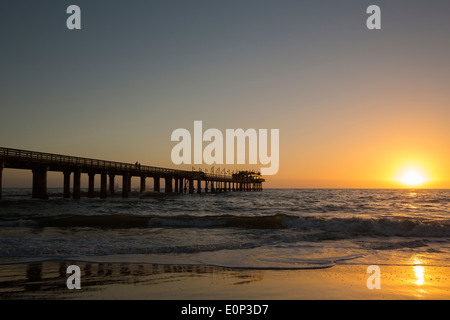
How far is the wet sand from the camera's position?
20.0 feet

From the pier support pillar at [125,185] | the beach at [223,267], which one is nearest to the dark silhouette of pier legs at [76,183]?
the pier support pillar at [125,185]

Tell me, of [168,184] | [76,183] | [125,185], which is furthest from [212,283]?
[168,184]

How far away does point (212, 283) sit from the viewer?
698 cm

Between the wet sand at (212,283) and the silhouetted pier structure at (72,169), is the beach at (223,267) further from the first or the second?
the silhouetted pier structure at (72,169)

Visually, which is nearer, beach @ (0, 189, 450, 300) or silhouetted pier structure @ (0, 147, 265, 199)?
beach @ (0, 189, 450, 300)

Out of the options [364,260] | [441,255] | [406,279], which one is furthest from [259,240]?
[406,279]

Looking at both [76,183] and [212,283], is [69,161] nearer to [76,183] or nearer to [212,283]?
[76,183]

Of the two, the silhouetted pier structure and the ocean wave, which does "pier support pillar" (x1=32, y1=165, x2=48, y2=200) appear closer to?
the silhouetted pier structure

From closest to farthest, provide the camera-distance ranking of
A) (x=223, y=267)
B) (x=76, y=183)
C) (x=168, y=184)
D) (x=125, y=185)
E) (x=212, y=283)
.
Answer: (x=212, y=283), (x=223, y=267), (x=76, y=183), (x=125, y=185), (x=168, y=184)

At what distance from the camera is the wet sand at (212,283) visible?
6082 mm

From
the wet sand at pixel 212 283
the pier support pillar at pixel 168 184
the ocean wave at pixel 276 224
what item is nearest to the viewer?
the wet sand at pixel 212 283

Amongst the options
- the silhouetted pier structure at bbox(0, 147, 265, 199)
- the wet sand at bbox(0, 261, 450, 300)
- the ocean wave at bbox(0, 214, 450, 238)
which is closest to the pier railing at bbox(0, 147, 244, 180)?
the silhouetted pier structure at bbox(0, 147, 265, 199)

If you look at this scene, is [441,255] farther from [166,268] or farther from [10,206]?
[10,206]

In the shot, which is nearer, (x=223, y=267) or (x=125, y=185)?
(x=223, y=267)
